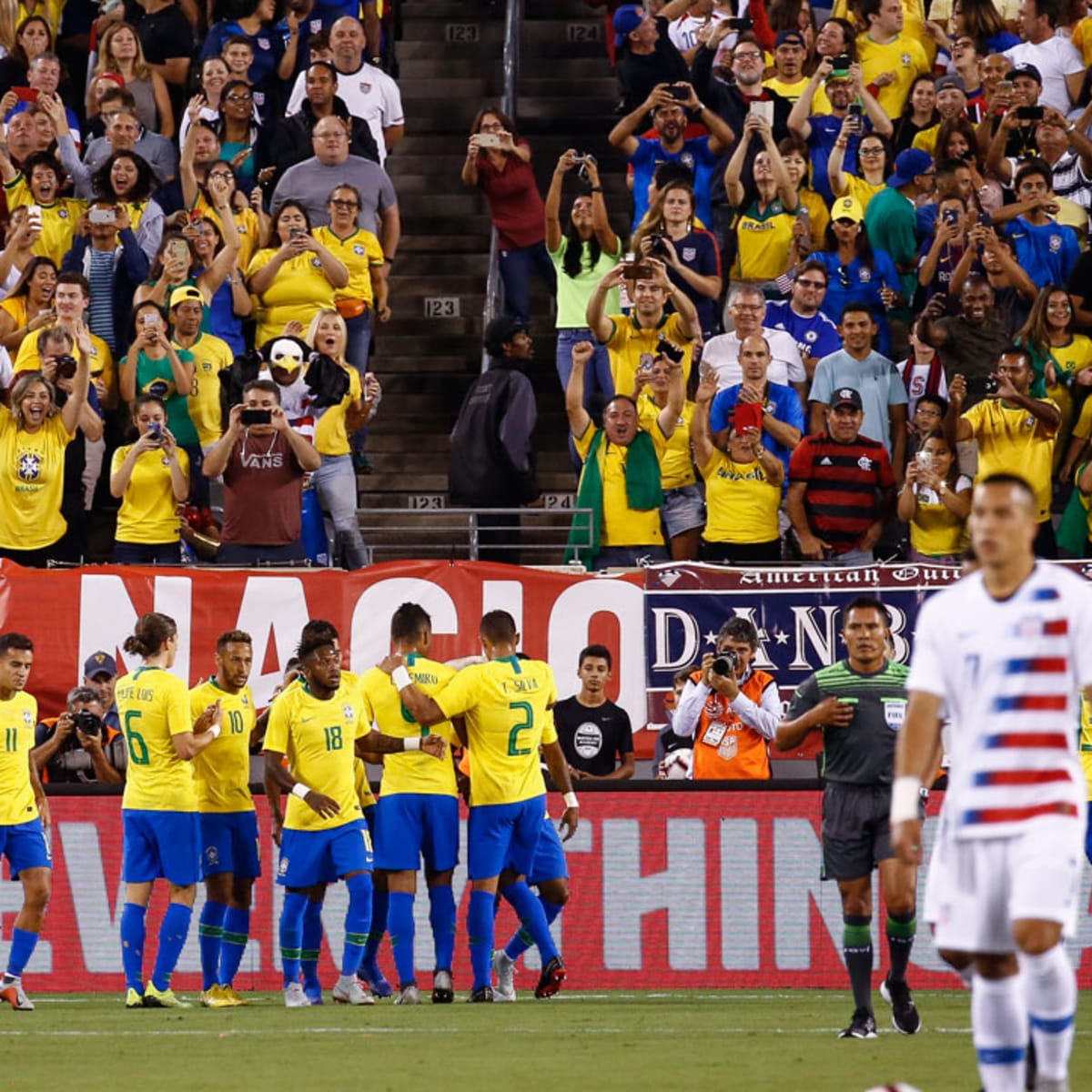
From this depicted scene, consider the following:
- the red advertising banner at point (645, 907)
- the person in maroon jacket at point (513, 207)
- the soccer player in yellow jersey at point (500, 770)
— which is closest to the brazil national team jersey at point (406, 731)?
the soccer player in yellow jersey at point (500, 770)

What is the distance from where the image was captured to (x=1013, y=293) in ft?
61.8

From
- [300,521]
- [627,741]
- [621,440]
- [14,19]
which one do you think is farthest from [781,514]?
[14,19]

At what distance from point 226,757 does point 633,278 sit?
6.13 m

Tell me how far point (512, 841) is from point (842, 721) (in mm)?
3182

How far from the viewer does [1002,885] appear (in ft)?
25.2

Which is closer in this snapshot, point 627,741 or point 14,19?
point 627,741

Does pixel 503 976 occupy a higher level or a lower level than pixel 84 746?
lower

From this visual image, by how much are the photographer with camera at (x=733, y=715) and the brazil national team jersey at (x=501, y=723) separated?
1.30 meters

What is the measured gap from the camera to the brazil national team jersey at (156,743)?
13945 millimetres

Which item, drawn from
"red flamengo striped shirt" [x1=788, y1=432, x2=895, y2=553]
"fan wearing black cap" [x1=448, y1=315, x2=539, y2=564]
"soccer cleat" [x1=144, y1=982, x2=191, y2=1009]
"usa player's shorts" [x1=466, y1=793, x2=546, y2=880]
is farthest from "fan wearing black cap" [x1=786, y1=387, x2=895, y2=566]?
"soccer cleat" [x1=144, y1=982, x2=191, y2=1009]

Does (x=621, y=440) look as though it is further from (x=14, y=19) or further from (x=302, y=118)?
(x=14, y=19)

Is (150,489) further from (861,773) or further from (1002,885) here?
(1002,885)

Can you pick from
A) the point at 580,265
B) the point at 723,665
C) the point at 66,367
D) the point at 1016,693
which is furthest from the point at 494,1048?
the point at 580,265

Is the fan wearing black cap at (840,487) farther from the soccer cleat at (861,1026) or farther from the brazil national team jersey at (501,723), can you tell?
the soccer cleat at (861,1026)
